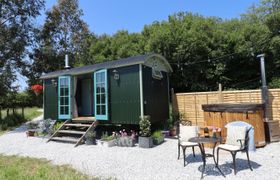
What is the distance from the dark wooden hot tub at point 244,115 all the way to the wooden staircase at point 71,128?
4.72 meters

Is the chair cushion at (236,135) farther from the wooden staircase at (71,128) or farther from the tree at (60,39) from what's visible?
the tree at (60,39)

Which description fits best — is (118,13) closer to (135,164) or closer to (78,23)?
(78,23)

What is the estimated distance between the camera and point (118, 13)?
14977 mm

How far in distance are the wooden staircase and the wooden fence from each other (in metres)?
4.08

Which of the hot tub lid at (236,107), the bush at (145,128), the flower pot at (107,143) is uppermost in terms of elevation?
the hot tub lid at (236,107)

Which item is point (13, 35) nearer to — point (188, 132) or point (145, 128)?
point (145, 128)

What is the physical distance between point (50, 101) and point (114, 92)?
4.12 meters

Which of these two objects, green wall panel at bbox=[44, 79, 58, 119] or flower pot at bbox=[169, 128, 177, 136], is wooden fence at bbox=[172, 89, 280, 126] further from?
green wall panel at bbox=[44, 79, 58, 119]

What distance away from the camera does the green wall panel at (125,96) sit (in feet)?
27.0

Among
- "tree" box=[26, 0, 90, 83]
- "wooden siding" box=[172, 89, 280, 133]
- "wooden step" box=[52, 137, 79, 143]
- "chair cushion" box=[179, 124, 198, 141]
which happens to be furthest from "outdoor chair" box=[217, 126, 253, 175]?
"tree" box=[26, 0, 90, 83]

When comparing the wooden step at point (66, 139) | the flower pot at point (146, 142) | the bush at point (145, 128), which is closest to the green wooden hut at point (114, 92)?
the bush at point (145, 128)

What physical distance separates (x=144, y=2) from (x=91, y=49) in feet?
27.5

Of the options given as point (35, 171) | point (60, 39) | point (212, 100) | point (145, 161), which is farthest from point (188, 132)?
point (60, 39)

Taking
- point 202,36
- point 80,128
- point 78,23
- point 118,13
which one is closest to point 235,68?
point 202,36
